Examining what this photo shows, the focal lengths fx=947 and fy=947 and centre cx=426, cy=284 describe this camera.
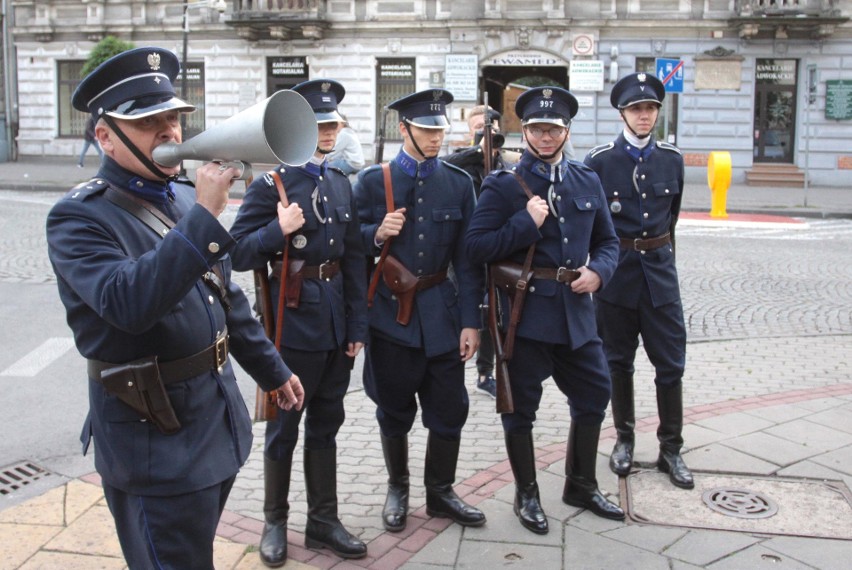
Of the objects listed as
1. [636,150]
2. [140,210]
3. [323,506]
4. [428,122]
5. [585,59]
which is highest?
[585,59]

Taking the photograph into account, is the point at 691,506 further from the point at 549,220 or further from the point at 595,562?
the point at 549,220

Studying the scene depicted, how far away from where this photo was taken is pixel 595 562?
4.16 m

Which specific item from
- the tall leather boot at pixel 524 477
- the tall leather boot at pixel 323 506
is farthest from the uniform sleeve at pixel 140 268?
the tall leather boot at pixel 524 477

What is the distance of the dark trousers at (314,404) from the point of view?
428 cm

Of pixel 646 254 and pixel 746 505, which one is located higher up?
pixel 646 254

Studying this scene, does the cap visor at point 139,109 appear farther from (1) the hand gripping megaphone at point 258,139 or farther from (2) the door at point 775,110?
(2) the door at point 775,110

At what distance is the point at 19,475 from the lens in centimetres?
535

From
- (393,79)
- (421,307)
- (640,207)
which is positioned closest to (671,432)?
(640,207)

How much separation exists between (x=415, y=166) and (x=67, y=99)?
28.9 metres

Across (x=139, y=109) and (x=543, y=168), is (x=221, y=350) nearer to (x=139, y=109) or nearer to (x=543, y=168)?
(x=139, y=109)

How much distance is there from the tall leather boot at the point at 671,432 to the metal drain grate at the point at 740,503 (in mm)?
212

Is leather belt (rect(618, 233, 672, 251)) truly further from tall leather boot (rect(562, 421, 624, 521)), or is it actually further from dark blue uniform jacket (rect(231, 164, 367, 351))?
dark blue uniform jacket (rect(231, 164, 367, 351))

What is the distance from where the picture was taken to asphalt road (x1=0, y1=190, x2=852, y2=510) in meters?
6.15

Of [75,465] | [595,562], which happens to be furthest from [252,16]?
[595,562]
